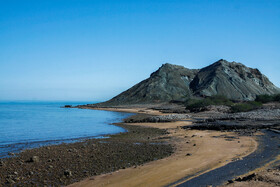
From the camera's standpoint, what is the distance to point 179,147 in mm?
17422

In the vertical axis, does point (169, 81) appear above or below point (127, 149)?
above

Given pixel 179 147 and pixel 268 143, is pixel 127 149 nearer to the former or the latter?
pixel 179 147

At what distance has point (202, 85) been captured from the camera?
394ft

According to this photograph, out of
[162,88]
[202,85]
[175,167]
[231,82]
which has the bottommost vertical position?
[175,167]

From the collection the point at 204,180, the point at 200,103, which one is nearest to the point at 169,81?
the point at 200,103

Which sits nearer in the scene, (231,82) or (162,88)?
(231,82)

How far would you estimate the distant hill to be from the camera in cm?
11131

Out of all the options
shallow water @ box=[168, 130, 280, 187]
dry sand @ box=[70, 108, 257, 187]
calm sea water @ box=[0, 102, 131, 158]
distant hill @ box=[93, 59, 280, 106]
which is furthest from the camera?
distant hill @ box=[93, 59, 280, 106]

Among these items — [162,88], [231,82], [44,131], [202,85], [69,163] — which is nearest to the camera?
[69,163]

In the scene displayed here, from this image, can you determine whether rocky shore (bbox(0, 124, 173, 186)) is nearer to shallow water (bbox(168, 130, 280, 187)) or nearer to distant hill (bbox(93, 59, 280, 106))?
shallow water (bbox(168, 130, 280, 187))

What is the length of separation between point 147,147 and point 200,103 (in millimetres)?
47784

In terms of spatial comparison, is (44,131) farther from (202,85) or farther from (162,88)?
(202,85)

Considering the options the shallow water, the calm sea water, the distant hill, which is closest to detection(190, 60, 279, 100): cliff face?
the distant hill

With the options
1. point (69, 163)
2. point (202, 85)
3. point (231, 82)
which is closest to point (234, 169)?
point (69, 163)
